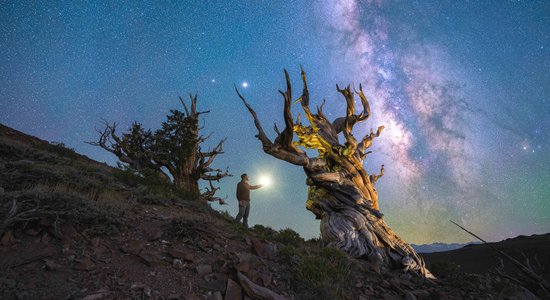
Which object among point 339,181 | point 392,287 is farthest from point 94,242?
point 339,181

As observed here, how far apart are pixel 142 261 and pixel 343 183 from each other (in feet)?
27.3

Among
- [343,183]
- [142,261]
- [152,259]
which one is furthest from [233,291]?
[343,183]

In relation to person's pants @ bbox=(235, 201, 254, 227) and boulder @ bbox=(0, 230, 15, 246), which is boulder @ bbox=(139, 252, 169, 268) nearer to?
A: boulder @ bbox=(0, 230, 15, 246)

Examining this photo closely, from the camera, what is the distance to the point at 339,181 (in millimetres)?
11055

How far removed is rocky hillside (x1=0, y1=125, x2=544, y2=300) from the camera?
11.6 feet

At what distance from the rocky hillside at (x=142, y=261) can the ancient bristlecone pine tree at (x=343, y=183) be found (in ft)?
8.36

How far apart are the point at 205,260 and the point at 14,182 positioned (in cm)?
514

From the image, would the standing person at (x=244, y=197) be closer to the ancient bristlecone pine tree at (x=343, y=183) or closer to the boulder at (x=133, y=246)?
the ancient bristlecone pine tree at (x=343, y=183)

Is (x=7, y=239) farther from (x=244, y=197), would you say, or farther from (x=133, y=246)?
(x=244, y=197)

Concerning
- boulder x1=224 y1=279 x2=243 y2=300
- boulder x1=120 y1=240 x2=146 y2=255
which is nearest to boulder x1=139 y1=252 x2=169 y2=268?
boulder x1=120 y1=240 x2=146 y2=255

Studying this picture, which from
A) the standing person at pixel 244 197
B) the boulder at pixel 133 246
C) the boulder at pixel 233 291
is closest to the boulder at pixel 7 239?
the boulder at pixel 133 246

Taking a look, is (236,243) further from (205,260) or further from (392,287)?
(392,287)

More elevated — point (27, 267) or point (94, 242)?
point (94, 242)

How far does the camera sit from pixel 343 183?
1111 centimetres
